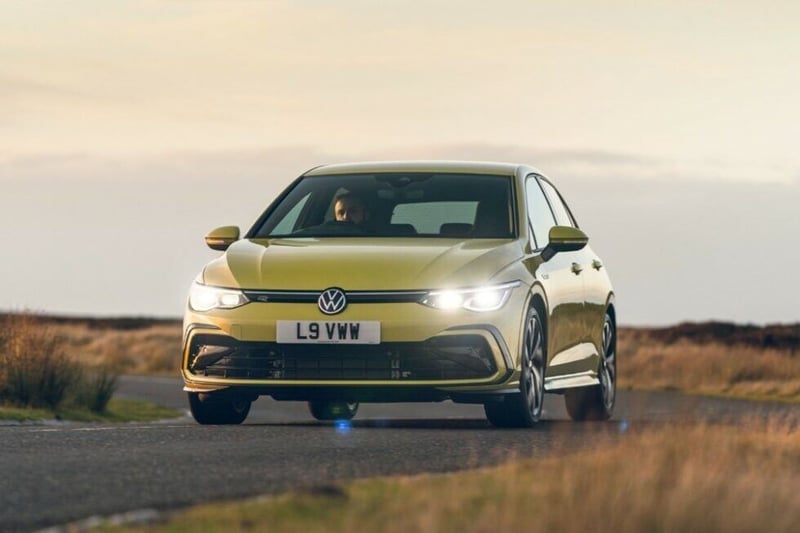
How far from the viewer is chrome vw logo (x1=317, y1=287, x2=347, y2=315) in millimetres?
11367

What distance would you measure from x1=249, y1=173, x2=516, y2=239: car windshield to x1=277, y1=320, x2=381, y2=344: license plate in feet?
4.21

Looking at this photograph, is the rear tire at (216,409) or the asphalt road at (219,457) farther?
the rear tire at (216,409)

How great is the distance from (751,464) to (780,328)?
2068 inches

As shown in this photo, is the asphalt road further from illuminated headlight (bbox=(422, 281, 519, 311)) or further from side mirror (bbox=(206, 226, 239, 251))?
side mirror (bbox=(206, 226, 239, 251))

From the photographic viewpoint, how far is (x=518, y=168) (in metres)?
13.4

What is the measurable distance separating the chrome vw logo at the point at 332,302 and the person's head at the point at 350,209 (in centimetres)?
153

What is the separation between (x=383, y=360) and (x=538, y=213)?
2516mm

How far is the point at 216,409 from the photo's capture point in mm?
12516

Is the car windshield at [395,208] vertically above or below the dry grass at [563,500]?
above

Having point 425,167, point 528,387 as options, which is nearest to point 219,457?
point 528,387

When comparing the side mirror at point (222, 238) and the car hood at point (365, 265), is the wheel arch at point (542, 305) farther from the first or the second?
the side mirror at point (222, 238)

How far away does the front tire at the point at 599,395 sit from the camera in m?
14.8

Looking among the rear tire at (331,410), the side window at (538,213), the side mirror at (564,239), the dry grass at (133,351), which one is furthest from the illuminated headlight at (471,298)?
the dry grass at (133,351)

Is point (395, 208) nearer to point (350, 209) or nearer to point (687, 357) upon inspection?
point (350, 209)
